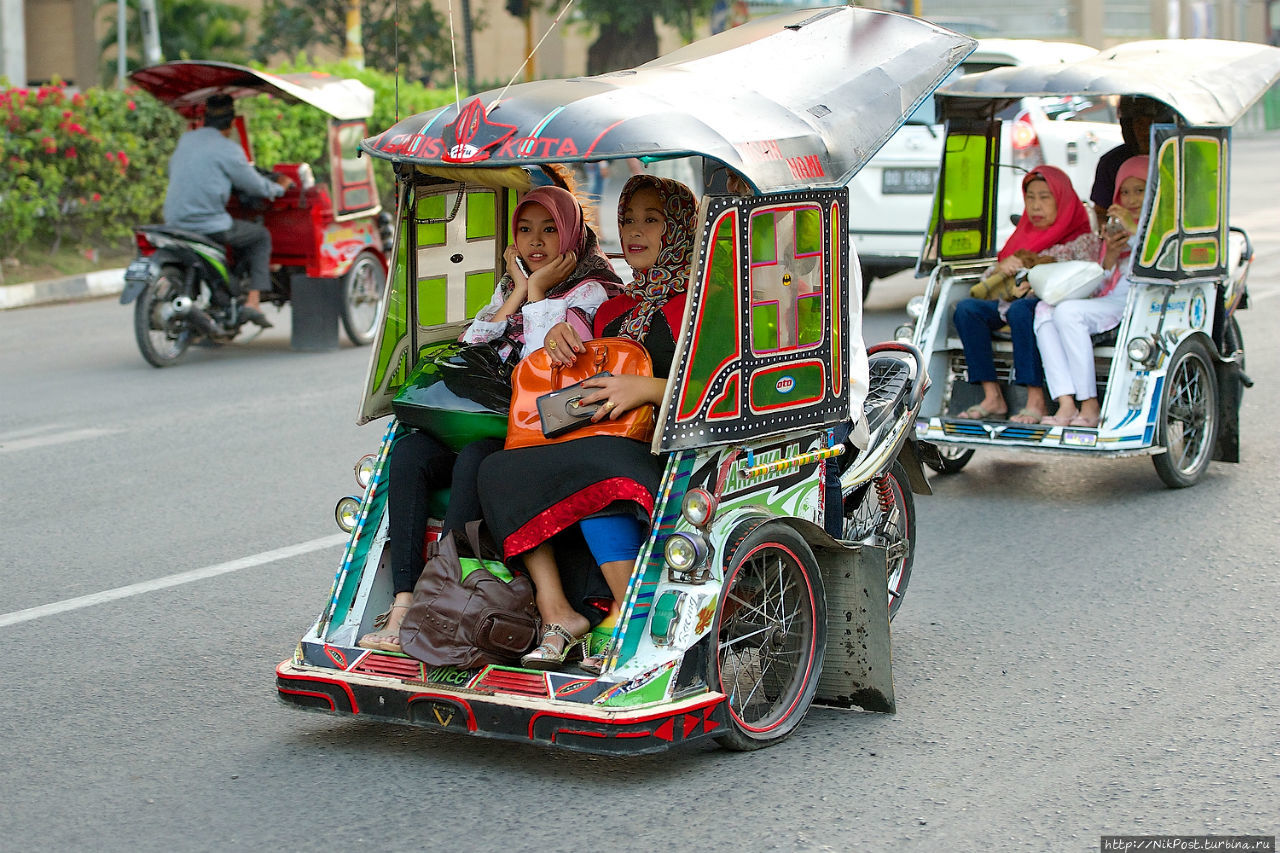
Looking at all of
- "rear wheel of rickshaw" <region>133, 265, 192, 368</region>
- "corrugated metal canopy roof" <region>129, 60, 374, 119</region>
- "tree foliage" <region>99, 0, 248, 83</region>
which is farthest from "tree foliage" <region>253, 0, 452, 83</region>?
"rear wheel of rickshaw" <region>133, 265, 192, 368</region>

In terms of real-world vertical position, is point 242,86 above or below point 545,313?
above

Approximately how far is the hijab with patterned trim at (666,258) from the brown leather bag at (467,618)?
2.71 feet

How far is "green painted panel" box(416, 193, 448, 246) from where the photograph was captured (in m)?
4.98

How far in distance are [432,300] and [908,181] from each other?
317 inches

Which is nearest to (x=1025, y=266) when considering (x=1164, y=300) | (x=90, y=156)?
(x=1164, y=300)

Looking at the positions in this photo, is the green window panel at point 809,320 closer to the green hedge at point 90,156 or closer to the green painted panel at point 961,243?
the green painted panel at point 961,243

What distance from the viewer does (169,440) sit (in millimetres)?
8570

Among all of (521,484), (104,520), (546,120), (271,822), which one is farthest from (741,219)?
(104,520)

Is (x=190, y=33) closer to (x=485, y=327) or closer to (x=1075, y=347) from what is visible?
(x=1075, y=347)

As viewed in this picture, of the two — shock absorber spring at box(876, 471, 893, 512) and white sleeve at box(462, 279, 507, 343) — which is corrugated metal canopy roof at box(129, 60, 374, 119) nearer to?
white sleeve at box(462, 279, 507, 343)

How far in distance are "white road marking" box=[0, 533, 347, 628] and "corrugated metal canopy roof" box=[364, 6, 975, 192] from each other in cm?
238

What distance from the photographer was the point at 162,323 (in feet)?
36.0

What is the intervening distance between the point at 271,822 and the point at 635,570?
3.56 ft

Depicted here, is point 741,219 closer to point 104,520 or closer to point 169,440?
point 104,520
